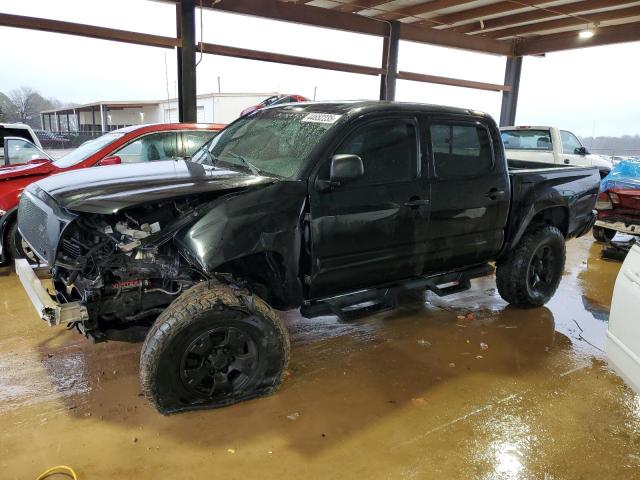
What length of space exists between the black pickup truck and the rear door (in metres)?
0.01

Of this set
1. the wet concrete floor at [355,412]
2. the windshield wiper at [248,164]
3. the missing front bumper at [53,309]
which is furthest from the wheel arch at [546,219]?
the missing front bumper at [53,309]

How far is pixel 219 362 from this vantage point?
2850 mm

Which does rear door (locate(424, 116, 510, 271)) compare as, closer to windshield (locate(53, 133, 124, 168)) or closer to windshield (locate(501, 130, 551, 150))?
windshield (locate(53, 133, 124, 168))

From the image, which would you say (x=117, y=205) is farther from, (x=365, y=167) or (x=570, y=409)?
(x=570, y=409)

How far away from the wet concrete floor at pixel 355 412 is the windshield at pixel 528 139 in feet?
20.8

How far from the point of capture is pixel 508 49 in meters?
11.6

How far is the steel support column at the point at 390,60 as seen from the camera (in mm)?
9758

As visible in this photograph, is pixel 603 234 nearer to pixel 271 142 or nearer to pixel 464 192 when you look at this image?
pixel 464 192

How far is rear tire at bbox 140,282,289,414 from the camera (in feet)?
8.76

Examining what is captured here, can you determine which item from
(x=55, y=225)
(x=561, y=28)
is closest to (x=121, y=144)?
(x=55, y=225)

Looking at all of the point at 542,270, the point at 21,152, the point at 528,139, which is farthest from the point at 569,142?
the point at 21,152

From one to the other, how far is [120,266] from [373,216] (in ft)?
5.41

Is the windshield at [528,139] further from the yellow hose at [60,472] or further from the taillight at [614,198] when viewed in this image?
the yellow hose at [60,472]

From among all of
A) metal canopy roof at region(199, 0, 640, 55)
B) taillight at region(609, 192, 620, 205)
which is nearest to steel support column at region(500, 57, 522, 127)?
metal canopy roof at region(199, 0, 640, 55)
